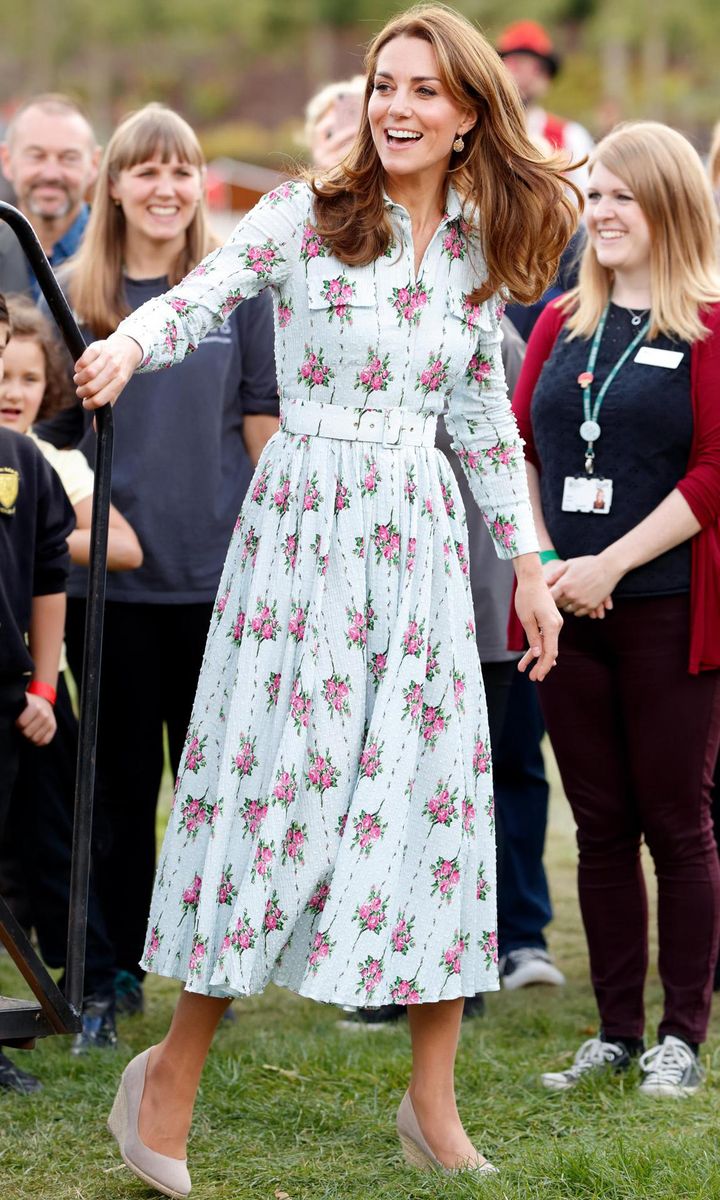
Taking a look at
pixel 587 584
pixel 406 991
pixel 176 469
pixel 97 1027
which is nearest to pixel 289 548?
pixel 406 991

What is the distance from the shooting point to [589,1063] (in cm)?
406

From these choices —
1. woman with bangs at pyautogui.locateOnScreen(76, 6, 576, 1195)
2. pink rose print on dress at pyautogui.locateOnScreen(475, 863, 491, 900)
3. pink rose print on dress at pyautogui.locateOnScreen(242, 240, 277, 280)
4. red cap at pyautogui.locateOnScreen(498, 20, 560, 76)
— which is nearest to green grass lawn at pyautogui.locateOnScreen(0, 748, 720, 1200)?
woman with bangs at pyautogui.locateOnScreen(76, 6, 576, 1195)

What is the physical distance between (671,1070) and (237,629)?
153 centimetres

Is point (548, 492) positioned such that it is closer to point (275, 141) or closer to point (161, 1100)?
point (161, 1100)

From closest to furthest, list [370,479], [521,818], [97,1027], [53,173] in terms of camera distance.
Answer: [370,479]
[97,1027]
[521,818]
[53,173]

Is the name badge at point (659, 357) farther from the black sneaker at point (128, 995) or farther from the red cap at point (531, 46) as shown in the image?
the red cap at point (531, 46)

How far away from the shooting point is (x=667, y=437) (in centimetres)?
401

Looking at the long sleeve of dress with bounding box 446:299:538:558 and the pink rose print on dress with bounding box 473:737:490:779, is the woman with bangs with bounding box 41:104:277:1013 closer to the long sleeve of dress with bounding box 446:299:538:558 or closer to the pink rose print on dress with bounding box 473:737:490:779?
the long sleeve of dress with bounding box 446:299:538:558

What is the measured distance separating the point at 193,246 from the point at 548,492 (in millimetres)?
1178

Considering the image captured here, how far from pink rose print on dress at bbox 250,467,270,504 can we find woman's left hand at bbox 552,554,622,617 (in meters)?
0.92

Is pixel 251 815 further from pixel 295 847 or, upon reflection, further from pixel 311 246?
pixel 311 246

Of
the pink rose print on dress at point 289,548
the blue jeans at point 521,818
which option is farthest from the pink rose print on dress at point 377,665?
the blue jeans at point 521,818

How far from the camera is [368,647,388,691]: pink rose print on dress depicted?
321 centimetres

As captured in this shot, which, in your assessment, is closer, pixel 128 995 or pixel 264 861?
pixel 264 861
